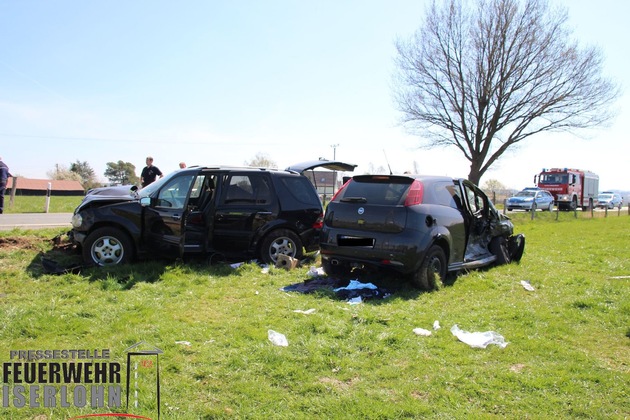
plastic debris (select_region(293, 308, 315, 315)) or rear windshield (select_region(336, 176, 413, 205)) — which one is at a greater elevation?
rear windshield (select_region(336, 176, 413, 205))

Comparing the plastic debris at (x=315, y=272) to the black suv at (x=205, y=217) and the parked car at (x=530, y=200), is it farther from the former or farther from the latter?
the parked car at (x=530, y=200)

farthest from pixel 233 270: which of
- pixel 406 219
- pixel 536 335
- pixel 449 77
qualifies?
pixel 449 77

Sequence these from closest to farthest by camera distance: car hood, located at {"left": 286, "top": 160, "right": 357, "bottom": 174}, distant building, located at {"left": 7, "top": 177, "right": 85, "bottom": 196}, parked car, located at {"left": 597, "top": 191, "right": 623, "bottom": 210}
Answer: car hood, located at {"left": 286, "top": 160, "right": 357, "bottom": 174} → parked car, located at {"left": 597, "top": 191, "right": 623, "bottom": 210} → distant building, located at {"left": 7, "top": 177, "right": 85, "bottom": 196}

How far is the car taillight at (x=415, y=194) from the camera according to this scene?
634 centimetres

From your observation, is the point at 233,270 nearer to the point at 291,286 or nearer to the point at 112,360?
the point at 291,286

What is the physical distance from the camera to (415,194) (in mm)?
6426

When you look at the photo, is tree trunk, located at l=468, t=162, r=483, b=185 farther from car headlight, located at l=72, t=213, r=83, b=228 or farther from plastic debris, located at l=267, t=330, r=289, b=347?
plastic debris, located at l=267, t=330, r=289, b=347

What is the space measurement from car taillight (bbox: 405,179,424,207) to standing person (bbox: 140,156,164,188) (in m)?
8.28

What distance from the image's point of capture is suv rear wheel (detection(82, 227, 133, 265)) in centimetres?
723

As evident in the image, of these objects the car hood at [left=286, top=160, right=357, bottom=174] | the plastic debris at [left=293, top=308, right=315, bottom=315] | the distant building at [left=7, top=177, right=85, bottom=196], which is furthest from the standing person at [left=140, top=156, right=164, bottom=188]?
the distant building at [left=7, top=177, right=85, bottom=196]

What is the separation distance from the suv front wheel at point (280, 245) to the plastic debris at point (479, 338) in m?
4.05

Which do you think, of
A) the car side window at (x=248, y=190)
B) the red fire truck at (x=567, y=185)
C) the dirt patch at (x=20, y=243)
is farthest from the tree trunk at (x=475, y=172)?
the dirt patch at (x=20, y=243)

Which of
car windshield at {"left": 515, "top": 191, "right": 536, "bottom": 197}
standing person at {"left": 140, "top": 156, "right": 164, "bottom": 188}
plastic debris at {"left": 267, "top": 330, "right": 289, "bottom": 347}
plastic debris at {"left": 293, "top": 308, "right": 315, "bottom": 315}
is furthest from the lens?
car windshield at {"left": 515, "top": 191, "right": 536, "bottom": 197}

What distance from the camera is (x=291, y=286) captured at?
6.79 metres
